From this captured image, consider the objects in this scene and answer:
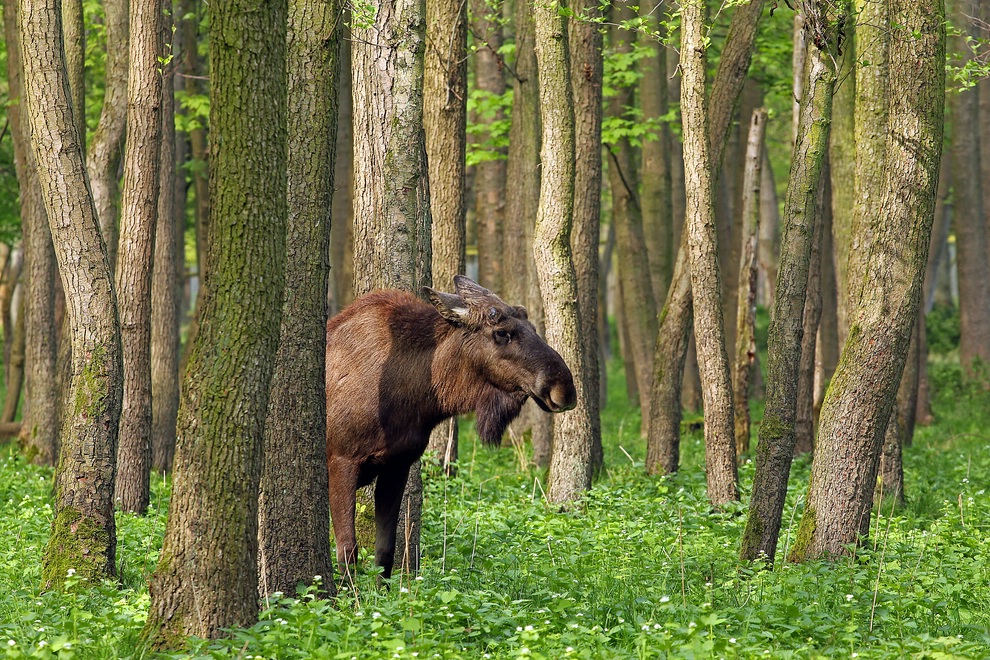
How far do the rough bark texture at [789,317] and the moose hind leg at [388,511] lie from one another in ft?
9.34

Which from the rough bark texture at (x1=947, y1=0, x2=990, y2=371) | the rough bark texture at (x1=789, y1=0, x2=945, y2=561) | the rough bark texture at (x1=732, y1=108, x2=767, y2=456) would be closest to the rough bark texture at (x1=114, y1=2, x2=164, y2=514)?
the rough bark texture at (x1=789, y1=0, x2=945, y2=561)

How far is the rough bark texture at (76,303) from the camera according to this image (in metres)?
8.05

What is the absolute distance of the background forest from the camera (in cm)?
583

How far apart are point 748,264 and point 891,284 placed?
6.23 m

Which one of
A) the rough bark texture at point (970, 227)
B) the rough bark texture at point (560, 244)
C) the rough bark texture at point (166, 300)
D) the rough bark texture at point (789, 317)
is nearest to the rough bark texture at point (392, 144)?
the rough bark texture at point (789, 317)

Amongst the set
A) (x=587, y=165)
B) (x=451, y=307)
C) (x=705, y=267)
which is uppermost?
(x=587, y=165)

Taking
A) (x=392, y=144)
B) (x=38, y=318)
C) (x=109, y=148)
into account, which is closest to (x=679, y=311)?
(x=392, y=144)

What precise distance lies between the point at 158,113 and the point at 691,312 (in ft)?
21.8

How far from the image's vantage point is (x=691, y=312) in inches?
536

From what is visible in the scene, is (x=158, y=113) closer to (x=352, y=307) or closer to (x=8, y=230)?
(x=352, y=307)

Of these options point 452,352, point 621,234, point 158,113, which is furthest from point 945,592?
point 621,234

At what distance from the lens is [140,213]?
10719 millimetres

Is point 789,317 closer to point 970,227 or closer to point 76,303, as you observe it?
point 76,303

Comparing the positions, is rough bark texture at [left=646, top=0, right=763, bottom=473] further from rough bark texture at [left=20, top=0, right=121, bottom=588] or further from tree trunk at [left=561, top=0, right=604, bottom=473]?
rough bark texture at [left=20, top=0, right=121, bottom=588]
